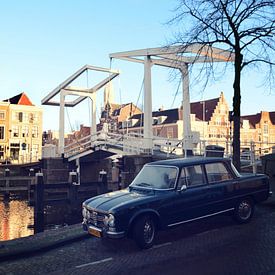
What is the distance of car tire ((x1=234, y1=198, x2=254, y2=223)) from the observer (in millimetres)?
7819

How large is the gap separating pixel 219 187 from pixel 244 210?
1.03 m

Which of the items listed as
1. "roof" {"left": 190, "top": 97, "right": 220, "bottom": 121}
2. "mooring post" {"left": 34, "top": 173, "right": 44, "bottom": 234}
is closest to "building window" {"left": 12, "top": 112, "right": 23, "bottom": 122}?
"roof" {"left": 190, "top": 97, "right": 220, "bottom": 121}

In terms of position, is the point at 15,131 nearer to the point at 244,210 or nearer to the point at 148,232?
the point at 244,210

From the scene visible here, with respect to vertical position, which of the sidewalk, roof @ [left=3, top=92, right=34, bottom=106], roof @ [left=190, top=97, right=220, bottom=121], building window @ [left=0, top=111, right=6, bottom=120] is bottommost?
the sidewalk

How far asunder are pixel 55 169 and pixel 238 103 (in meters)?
18.1

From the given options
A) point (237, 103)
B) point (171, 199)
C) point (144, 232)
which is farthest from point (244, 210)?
point (237, 103)

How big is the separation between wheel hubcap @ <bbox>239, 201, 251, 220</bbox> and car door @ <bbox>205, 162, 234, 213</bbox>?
366 mm

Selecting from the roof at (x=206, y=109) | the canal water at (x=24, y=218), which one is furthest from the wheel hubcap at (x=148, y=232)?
the roof at (x=206, y=109)

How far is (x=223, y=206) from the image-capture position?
7.54 m

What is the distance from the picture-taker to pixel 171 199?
6.70 metres

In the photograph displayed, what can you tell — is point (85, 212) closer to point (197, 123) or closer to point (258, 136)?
point (197, 123)

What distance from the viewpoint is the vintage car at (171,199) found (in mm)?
6336

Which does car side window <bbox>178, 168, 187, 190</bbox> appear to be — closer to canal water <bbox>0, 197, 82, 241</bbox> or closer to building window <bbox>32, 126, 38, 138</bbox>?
canal water <bbox>0, 197, 82, 241</bbox>

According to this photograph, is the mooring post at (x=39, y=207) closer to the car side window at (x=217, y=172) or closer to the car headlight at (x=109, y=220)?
the car headlight at (x=109, y=220)
